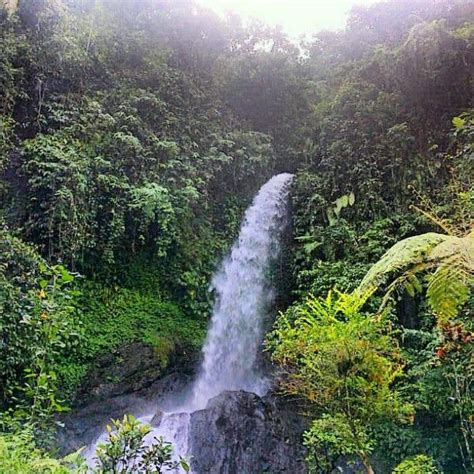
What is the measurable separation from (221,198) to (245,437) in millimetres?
5928

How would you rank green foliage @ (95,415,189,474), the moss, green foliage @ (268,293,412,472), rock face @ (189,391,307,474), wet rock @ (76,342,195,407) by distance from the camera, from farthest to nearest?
1. the moss
2. wet rock @ (76,342,195,407)
3. rock face @ (189,391,307,474)
4. green foliage @ (268,293,412,472)
5. green foliage @ (95,415,189,474)

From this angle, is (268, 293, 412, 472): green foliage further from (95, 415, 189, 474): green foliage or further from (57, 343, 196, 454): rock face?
(57, 343, 196, 454): rock face

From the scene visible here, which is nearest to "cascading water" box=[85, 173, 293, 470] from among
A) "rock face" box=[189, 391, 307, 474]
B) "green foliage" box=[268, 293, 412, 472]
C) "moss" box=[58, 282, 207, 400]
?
"moss" box=[58, 282, 207, 400]

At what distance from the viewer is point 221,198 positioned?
1130 cm

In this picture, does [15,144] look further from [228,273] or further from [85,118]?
[228,273]

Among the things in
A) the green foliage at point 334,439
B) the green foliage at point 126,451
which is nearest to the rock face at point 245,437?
the green foliage at point 334,439

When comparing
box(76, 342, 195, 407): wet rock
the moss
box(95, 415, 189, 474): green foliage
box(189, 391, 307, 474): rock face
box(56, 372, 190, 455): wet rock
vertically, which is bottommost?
box(189, 391, 307, 474): rock face

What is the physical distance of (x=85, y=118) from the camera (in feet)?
31.8

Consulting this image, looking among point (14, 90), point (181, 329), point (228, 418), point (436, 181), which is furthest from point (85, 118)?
point (436, 181)

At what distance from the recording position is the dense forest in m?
5.67

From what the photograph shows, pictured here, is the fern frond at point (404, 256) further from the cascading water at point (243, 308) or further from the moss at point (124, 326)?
the moss at point (124, 326)

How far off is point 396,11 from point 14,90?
10393 millimetres

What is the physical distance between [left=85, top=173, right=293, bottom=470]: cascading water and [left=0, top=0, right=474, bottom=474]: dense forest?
1.14 feet

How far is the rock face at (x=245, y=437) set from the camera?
670 centimetres
